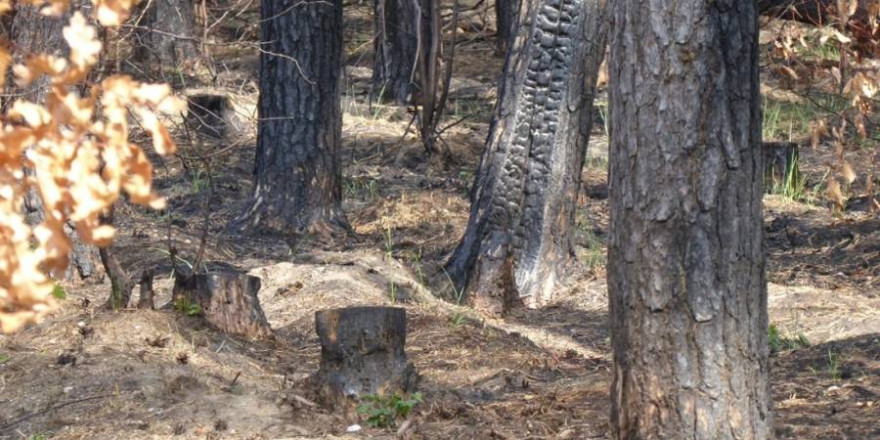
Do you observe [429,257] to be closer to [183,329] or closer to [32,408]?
[183,329]

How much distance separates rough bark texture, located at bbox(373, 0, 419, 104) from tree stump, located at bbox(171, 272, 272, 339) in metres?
6.61

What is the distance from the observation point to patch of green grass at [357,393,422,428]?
→ 4.66 meters

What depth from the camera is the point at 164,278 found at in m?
→ 7.21

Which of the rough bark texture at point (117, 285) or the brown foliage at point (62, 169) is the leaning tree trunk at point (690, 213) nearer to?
the brown foliage at point (62, 169)

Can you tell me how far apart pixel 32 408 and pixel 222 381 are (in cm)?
77

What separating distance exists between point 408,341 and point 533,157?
1.37 m

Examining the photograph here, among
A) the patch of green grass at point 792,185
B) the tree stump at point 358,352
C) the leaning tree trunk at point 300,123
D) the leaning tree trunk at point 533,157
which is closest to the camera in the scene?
the tree stump at point 358,352

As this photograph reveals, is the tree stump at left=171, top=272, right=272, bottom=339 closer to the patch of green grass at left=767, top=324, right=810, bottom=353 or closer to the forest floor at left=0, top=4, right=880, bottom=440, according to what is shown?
the forest floor at left=0, top=4, right=880, bottom=440

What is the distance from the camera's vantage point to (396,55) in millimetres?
12555

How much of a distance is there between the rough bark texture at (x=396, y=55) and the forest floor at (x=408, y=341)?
268cm

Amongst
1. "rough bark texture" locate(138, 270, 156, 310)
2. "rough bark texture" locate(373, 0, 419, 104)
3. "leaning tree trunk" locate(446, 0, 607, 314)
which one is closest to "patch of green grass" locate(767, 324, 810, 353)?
"leaning tree trunk" locate(446, 0, 607, 314)

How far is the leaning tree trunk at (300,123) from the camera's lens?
8.13m

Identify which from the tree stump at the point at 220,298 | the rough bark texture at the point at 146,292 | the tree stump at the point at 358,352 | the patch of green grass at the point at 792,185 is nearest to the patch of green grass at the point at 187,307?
the tree stump at the point at 220,298

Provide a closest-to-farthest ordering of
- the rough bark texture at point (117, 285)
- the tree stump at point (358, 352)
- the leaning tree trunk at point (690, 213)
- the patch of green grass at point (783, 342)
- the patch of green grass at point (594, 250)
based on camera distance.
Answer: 1. the leaning tree trunk at point (690, 213)
2. the tree stump at point (358, 352)
3. the rough bark texture at point (117, 285)
4. the patch of green grass at point (783, 342)
5. the patch of green grass at point (594, 250)
